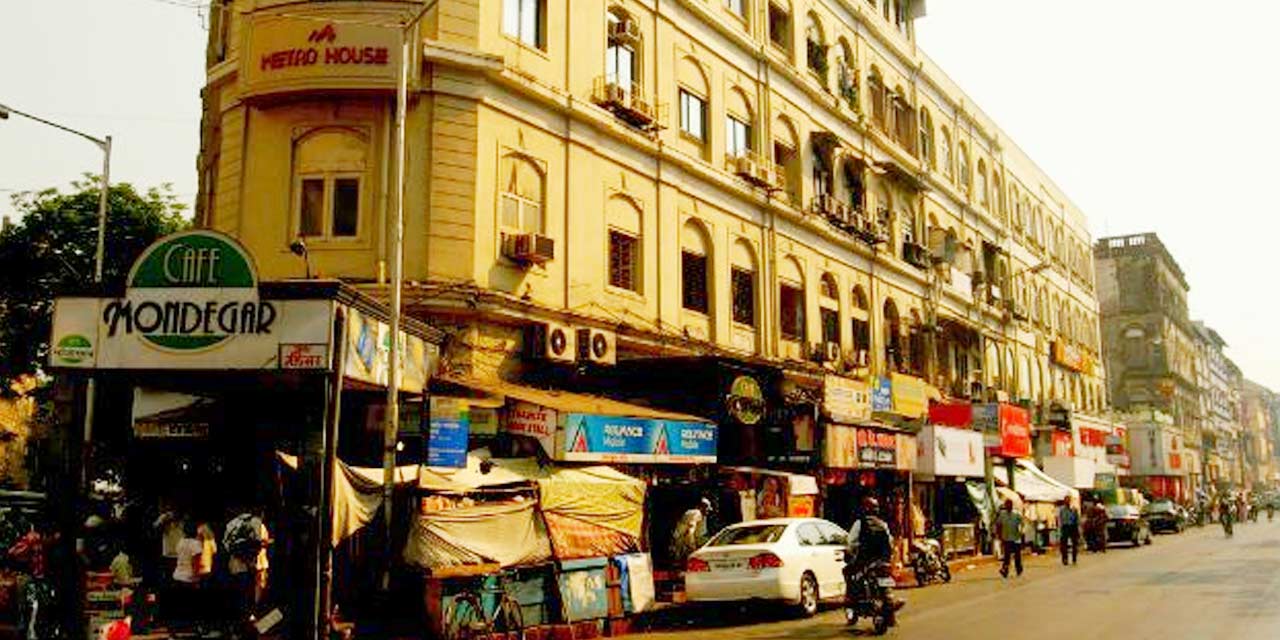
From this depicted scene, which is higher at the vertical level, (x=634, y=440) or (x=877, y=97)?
(x=877, y=97)

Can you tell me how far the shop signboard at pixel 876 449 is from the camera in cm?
2638

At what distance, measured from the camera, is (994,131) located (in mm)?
51094

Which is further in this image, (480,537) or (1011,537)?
(1011,537)

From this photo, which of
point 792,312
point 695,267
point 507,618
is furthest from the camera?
point 792,312

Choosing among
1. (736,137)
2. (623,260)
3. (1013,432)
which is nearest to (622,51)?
(623,260)

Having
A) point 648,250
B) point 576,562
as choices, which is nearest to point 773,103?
point 648,250

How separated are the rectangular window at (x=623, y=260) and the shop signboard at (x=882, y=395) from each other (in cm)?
796

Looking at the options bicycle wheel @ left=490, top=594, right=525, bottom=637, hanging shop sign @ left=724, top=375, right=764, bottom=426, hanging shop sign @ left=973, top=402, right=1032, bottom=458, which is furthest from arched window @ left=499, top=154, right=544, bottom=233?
hanging shop sign @ left=973, top=402, right=1032, bottom=458

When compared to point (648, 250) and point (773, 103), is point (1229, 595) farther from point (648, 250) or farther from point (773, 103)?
point (773, 103)

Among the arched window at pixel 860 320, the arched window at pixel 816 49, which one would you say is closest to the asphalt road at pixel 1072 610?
the arched window at pixel 860 320

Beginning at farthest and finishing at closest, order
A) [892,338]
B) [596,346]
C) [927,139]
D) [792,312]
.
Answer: [927,139] < [892,338] < [792,312] < [596,346]

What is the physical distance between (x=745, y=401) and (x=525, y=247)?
603 centimetres

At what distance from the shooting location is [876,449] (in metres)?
27.1

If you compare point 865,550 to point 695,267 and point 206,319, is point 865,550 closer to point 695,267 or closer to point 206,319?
point 206,319
